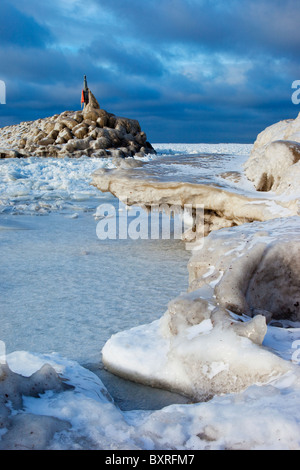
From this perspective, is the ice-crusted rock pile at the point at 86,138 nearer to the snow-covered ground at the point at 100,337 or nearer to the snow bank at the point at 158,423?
the snow-covered ground at the point at 100,337

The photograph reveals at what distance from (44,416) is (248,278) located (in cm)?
132

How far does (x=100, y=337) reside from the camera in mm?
2322

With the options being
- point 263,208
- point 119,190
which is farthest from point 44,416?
point 119,190

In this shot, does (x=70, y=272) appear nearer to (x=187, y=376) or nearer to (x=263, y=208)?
(x=263, y=208)

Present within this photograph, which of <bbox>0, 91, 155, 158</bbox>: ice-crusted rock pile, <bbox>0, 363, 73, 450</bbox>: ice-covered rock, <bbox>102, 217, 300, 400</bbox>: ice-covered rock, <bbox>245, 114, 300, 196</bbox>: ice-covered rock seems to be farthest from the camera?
<bbox>0, 91, 155, 158</bbox>: ice-crusted rock pile

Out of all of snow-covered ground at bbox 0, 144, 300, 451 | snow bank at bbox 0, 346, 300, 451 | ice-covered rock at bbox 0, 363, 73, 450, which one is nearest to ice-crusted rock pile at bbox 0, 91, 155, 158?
snow-covered ground at bbox 0, 144, 300, 451

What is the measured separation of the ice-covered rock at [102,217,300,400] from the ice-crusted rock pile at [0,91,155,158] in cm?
1518

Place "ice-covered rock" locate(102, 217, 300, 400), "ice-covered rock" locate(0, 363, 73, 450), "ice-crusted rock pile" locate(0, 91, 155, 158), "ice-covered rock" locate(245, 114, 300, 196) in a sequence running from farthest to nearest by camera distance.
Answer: "ice-crusted rock pile" locate(0, 91, 155, 158)
"ice-covered rock" locate(245, 114, 300, 196)
"ice-covered rock" locate(102, 217, 300, 400)
"ice-covered rock" locate(0, 363, 73, 450)

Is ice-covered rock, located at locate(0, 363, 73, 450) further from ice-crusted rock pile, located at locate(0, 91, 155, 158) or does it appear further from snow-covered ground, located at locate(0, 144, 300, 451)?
Result: ice-crusted rock pile, located at locate(0, 91, 155, 158)

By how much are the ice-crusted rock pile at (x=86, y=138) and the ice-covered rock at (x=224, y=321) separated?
15.2 metres

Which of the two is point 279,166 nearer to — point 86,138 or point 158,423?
point 158,423

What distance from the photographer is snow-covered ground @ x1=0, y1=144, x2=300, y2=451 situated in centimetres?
118

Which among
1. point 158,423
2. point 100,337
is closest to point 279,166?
point 100,337
